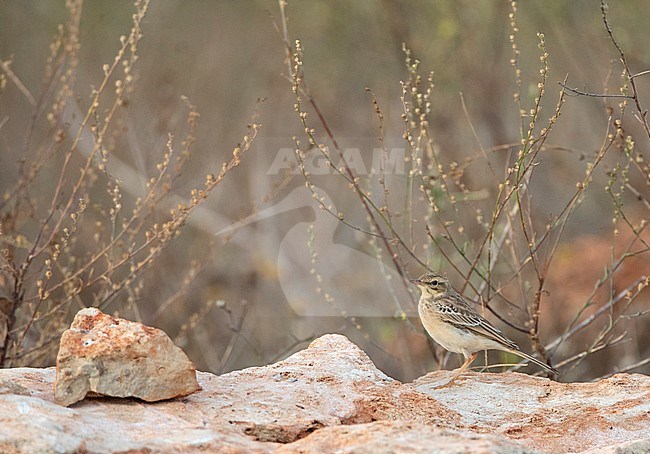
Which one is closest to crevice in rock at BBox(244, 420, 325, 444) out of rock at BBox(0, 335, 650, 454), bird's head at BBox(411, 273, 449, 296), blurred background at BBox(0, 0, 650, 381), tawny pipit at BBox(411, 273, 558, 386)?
rock at BBox(0, 335, 650, 454)

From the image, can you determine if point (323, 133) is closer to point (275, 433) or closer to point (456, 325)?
point (456, 325)

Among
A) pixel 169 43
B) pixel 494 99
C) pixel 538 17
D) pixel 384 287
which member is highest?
pixel 169 43

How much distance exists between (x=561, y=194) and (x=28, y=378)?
7255 millimetres

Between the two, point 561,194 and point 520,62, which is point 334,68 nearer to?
point 520,62

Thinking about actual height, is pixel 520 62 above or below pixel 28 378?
above

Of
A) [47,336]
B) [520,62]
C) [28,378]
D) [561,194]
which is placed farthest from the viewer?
[520,62]

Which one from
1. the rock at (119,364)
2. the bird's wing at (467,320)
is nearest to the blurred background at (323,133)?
the bird's wing at (467,320)

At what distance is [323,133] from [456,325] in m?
6.37

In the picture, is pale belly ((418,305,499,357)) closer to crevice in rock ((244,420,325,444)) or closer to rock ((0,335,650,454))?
rock ((0,335,650,454))

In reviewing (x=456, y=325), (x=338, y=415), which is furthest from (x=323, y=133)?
(x=338, y=415)

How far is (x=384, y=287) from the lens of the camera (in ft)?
32.8

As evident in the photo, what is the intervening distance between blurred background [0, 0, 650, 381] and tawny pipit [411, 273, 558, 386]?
3.15 m

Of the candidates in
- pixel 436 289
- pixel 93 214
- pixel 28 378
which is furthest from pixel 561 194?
pixel 28 378

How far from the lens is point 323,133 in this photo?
1088 centimetres
